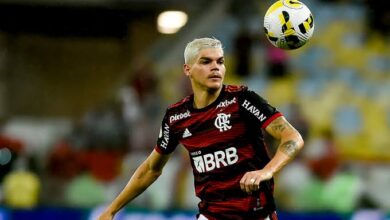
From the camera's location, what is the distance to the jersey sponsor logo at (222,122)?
285 inches

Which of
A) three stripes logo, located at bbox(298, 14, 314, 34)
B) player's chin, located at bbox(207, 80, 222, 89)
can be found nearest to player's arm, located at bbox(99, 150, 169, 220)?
player's chin, located at bbox(207, 80, 222, 89)

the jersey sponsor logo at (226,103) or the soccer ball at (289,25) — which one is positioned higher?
the soccer ball at (289,25)

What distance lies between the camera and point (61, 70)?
64.9ft

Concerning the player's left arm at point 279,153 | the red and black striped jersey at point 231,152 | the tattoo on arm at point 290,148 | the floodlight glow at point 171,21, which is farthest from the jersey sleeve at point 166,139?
the floodlight glow at point 171,21

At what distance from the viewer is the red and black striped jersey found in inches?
280

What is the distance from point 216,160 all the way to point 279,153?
700 mm

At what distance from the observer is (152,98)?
1514 centimetres

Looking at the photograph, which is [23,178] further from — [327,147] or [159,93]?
[327,147]

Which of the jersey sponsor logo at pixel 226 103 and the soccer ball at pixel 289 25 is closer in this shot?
the jersey sponsor logo at pixel 226 103

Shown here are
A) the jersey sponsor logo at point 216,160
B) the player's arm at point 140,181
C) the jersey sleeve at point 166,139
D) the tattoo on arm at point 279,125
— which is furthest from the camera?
the player's arm at point 140,181

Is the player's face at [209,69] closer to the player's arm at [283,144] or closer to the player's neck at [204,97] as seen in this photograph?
the player's neck at [204,97]

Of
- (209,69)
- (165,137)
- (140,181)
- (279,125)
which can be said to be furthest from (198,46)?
(140,181)

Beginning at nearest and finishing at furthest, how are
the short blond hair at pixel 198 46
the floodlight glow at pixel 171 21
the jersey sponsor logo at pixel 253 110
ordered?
the jersey sponsor logo at pixel 253 110 < the short blond hair at pixel 198 46 < the floodlight glow at pixel 171 21

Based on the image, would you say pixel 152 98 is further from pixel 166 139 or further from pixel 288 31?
pixel 288 31
